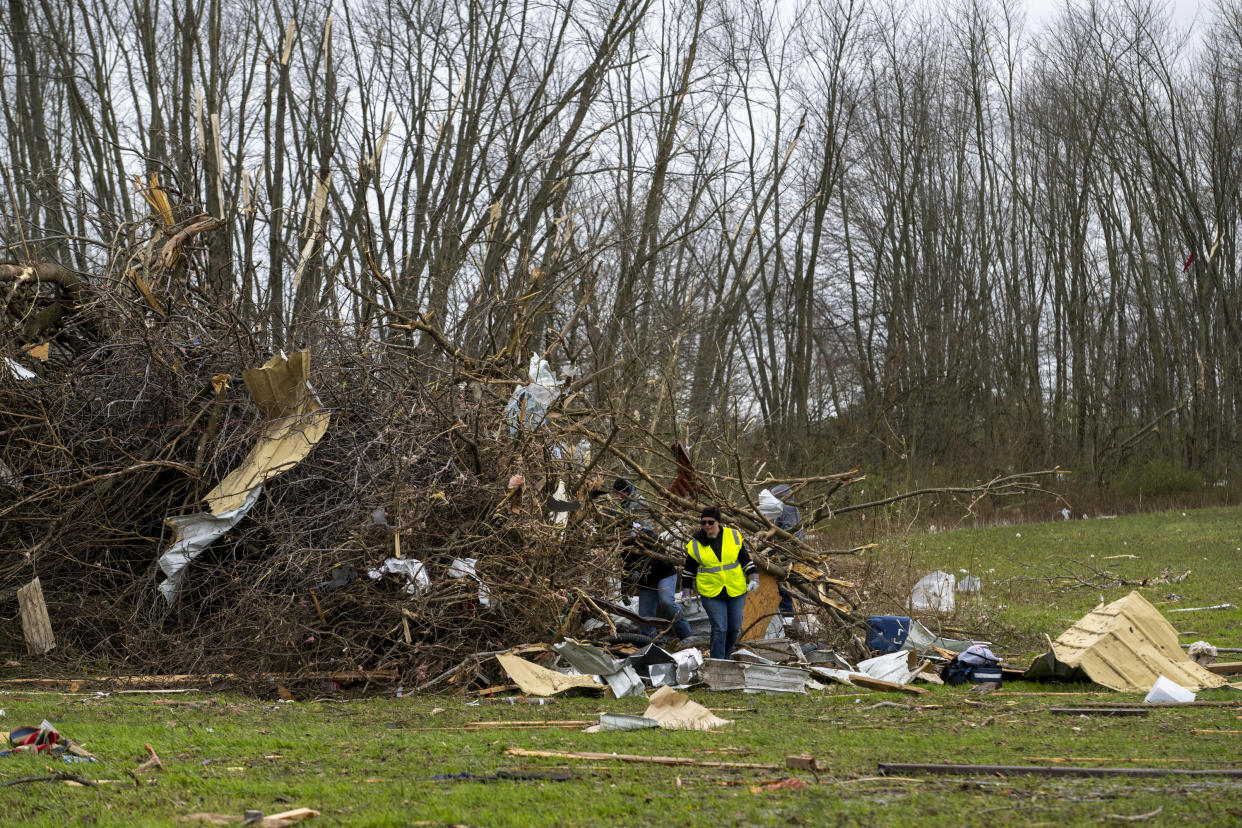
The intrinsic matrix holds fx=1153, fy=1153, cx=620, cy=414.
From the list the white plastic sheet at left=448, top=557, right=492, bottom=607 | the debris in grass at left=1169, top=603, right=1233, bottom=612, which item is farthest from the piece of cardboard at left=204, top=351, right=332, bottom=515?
the debris in grass at left=1169, top=603, right=1233, bottom=612

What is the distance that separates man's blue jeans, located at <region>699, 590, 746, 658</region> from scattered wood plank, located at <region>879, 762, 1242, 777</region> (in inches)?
158

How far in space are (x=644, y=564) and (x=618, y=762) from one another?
512 cm

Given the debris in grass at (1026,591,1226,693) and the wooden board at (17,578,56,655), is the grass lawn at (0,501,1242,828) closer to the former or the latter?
the debris in grass at (1026,591,1226,693)

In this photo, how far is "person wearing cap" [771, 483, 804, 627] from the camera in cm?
1007

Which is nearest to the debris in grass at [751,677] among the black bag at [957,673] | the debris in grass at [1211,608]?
the black bag at [957,673]

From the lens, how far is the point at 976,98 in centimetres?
3459

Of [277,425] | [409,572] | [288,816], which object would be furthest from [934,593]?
[288,816]

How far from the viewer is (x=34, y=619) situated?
343 inches

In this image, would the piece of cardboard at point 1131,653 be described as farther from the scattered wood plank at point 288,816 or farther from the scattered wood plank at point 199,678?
the scattered wood plank at point 288,816

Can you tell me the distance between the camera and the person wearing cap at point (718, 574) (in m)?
8.79

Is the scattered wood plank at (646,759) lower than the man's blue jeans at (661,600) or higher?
lower

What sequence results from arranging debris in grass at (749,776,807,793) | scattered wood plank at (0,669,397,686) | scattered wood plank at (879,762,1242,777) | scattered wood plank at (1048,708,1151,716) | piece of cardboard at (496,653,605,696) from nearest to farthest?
debris in grass at (749,776,807,793)
scattered wood plank at (879,762,1242,777)
scattered wood plank at (1048,708,1151,716)
piece of cardboard at (496,653,605,696)
scattered wood plank at (0,669,397,686)

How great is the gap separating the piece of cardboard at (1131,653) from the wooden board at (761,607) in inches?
91.9

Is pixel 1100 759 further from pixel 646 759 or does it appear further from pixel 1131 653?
pixel 1131 653
